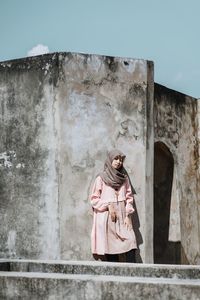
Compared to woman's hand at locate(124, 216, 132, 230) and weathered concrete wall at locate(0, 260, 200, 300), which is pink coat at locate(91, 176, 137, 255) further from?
weathered concrete wall at locate(0, 260, 200, 300)

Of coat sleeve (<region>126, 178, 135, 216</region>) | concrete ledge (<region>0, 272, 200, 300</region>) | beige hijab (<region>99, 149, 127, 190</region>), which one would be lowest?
concrete ledge (<region>0, 272, 200, 300</region>)

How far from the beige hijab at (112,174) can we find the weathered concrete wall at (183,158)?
1.77 m

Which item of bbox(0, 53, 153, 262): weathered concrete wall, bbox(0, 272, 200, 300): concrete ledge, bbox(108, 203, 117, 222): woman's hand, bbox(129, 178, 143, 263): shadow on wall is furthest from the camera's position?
bbox(129, 178, 143, 263): shadow on wall

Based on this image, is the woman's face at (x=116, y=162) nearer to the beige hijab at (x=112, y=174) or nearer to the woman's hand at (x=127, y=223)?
the beige hijab at (x=112, y=174)

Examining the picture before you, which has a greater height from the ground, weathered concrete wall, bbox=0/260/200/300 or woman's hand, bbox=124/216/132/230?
woman's hand, bbox=124/216/132/230

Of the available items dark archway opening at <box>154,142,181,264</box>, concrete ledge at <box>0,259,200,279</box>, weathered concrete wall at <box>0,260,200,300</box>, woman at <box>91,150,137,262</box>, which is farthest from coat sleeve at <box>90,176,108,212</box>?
weathered concrete wall at <box>0,260,200,300</box>

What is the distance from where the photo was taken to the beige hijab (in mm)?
8047

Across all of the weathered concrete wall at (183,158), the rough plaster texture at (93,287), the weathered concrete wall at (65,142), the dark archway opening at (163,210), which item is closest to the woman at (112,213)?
the weathered concrete wall at (65,142)

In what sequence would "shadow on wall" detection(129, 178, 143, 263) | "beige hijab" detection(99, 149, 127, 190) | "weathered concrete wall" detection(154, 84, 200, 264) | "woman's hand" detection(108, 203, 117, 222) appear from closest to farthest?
1. "woman's hand" detection(108, 203, 117, 222)
2. "beige hijab" detection(99, 149, 127, 190)
3. "shadow on wall" detection(129, 178, 143, 263)
4. "weathered concrete wall" detection(154, 84, 200, 264)

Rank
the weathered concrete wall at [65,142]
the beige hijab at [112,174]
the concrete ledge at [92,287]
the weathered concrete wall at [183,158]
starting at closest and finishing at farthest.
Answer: the concrete ledge at [92,287] → the beige hijab at [112,174] → the weathered concrete wall at [65,142] → the weathered concrete wall at [183,158]

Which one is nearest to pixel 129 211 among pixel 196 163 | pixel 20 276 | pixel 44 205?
pixel 44 205

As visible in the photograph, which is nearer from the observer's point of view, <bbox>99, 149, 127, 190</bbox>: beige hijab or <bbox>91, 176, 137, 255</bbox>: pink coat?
<bbox>91, 176, 137, 255</bbox>: pink coat

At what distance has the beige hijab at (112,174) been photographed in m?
8.05

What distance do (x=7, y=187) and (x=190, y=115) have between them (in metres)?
3.84
